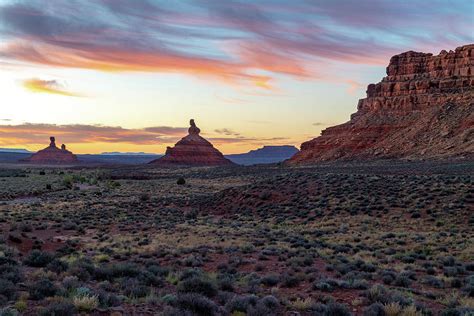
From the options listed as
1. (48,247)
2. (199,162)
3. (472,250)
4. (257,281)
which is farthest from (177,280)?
(199,162)

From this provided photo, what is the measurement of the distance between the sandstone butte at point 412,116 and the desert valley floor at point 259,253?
50.2 m

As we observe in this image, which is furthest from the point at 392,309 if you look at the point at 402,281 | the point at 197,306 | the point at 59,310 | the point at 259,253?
the point at 259,253

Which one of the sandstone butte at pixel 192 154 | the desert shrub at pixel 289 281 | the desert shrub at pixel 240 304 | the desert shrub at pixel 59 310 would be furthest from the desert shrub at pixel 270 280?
the sandstone butte at pixel 192 154

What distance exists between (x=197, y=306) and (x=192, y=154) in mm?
160036

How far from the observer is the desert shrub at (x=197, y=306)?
7.78 m

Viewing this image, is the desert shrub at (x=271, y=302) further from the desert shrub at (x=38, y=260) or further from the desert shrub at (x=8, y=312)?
the desert shrub at (x=38, y=260)

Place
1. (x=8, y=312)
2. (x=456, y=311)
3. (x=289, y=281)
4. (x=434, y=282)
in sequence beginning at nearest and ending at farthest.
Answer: (x=8, y=312) < (x=456, y=311) < (x=289, y=281) < (x=434, y=282)

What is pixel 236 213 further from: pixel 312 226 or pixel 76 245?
pixel 76 245

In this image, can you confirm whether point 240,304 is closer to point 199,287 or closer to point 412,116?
point 199,287

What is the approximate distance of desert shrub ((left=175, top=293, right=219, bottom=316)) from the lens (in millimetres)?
7781

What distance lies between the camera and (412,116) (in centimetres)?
9769

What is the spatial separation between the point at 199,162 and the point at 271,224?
13962 centimetres

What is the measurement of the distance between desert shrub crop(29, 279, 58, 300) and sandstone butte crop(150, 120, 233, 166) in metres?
152

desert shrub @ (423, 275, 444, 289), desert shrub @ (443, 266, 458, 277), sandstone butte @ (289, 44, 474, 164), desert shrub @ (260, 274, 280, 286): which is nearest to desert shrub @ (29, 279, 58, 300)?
desert shrub @ (260, 274, 280, 286)
